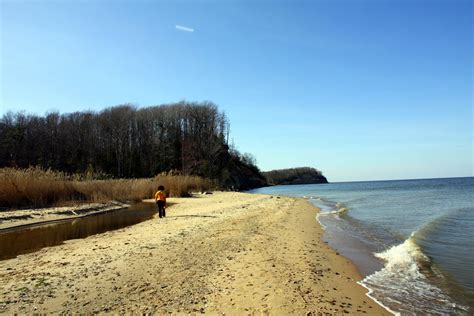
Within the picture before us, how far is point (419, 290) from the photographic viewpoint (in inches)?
293

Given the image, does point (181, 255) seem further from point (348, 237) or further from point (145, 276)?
point (348, 237)

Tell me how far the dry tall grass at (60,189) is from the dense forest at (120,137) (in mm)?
29736

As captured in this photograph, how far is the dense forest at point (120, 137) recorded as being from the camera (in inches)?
2537

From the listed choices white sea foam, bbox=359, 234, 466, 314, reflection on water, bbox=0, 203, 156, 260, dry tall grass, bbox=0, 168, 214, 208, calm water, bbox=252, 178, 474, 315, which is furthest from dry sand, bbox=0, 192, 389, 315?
dry tall grass, bbox=0, 168, 214, 208

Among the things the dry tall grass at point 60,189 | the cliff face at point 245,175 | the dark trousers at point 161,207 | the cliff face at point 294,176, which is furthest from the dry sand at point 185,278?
the cliff face at point 294,176

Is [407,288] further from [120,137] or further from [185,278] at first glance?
[120,137]

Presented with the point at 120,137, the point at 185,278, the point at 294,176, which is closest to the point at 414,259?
the point at 185,278

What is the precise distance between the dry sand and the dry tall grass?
11.9 m

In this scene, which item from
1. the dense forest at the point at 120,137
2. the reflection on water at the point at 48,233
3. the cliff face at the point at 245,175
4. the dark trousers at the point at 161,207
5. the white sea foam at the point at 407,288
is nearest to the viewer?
the white sea foam at the point at 407,288

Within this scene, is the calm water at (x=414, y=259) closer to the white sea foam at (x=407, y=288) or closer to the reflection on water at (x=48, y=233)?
the white sea foam at (x=407, y=288)

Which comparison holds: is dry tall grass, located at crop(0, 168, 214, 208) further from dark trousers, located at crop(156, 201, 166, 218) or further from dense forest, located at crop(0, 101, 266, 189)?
dense forest, located at crop(0, 101, 266, 189)

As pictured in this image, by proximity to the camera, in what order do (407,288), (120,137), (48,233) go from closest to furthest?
1. (407,288)
2. (48,233)
3. (120,137)

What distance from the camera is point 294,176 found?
160000 millimetres

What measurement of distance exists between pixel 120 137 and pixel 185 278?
65.4 m
